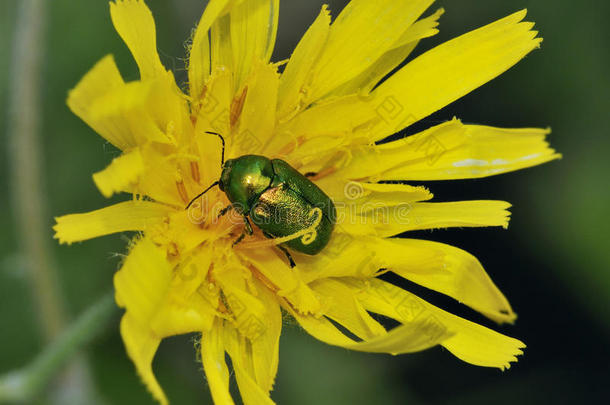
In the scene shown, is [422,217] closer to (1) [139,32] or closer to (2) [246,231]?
(2) [246,231]

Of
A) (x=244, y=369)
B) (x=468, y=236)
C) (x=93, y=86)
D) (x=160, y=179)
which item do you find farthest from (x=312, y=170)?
(x=468, y=236)

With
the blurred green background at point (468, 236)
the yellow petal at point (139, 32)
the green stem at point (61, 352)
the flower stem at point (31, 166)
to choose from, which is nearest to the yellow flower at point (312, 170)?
the yellow petal at point (139, 32)

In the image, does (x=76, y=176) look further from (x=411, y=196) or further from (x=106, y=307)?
(x=411, y=196)

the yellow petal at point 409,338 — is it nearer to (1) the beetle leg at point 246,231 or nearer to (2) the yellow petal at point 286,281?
(2) the yellow petal at point 286,281

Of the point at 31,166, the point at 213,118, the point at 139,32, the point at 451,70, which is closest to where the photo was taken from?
the point at 139,32

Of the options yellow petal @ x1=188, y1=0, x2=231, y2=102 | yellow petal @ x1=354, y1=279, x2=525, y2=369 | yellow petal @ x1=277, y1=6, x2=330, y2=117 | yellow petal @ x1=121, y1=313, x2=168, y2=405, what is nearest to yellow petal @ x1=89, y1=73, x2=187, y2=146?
yellow petal @ x1=188, y1=0, x2=231, y2=102

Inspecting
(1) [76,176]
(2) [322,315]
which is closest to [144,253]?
(2) [322,315]

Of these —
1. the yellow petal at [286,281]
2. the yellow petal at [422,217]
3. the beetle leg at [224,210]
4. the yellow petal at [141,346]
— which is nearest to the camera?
the yellow petal at [141,346]
